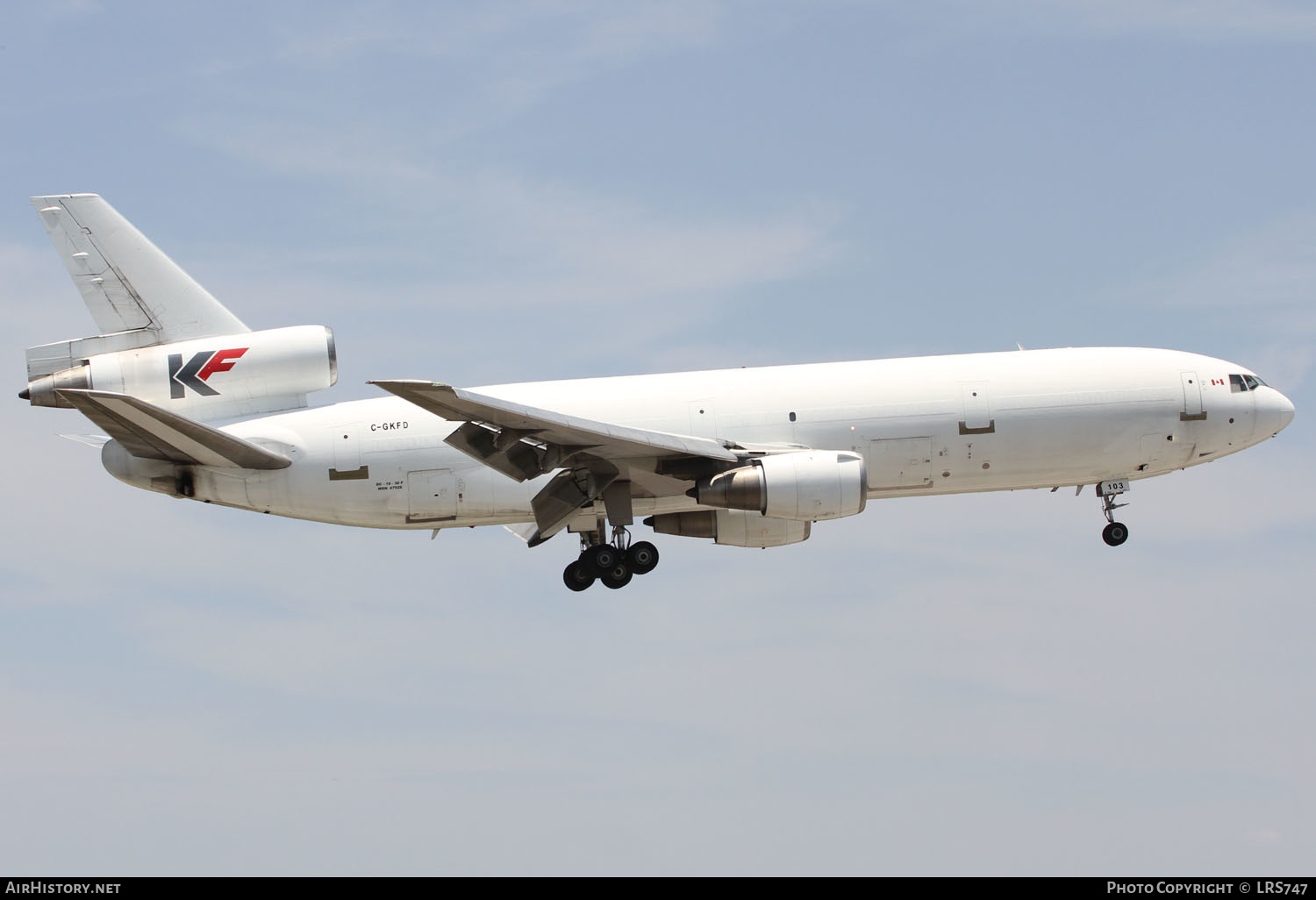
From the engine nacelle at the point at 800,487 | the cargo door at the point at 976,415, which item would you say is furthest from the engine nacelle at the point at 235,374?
the cargo door at the point at 976,415

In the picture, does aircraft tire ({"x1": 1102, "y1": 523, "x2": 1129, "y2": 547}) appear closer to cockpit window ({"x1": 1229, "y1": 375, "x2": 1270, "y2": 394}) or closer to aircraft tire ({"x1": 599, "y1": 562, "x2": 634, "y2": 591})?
cockpit window ({"x1": 1229, "y1": 375, "x2": 1270, "y2": 394})

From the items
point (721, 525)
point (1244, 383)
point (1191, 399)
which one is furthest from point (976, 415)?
point (1244, 383)

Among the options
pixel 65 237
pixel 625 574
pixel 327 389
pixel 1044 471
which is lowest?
pixel 625 574

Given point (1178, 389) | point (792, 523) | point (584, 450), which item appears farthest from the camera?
point (792, 523)

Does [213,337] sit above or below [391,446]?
above

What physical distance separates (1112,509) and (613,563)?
13537 millimetres

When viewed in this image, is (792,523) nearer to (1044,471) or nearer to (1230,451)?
(1044,471)

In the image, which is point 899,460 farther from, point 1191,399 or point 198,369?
point 198,369

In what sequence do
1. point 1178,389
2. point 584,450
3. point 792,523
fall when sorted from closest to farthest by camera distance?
point 584,450, point 1178,389, point 792,523

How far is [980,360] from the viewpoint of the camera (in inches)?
1452

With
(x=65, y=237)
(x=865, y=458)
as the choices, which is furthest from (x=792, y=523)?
(x=65, y=237)

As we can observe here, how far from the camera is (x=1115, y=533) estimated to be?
38844 millimetres

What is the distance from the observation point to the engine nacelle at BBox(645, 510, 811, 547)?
3925cm

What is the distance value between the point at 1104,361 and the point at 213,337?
23475 mm
